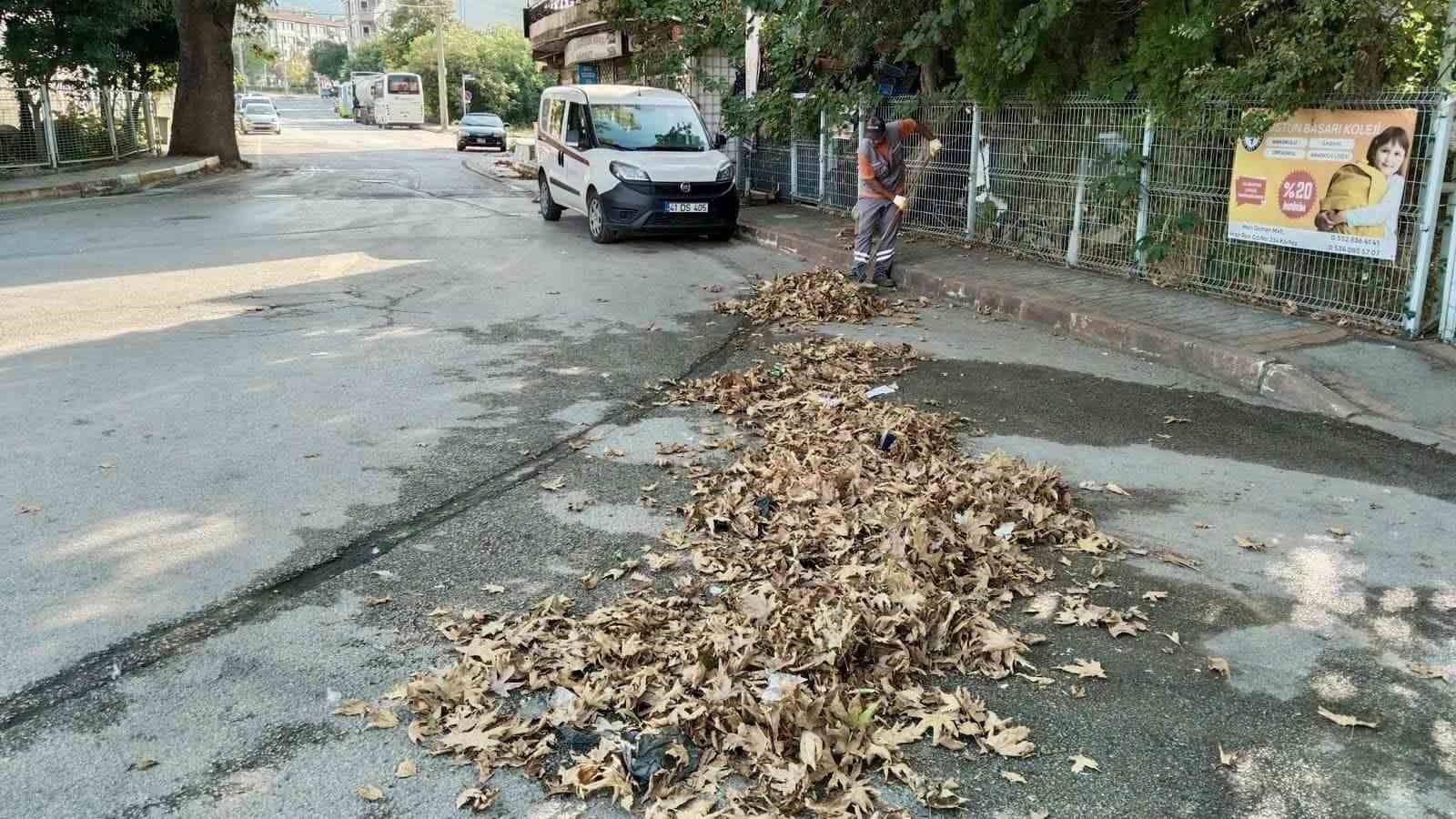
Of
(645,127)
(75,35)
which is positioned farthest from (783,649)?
(75,35)

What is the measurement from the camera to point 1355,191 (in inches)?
330

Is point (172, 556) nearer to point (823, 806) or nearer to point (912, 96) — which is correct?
point (823, 806)

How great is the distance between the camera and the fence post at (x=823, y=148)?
16812mm

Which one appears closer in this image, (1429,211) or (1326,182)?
(1429,211)

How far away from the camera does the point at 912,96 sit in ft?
47.1

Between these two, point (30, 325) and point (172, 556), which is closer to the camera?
point (172, 556)

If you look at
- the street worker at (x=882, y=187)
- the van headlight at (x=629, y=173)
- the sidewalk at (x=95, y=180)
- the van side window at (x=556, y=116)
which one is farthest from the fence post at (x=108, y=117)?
the street worker at (x=882, y=187)

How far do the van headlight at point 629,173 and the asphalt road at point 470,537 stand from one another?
4.28 meters

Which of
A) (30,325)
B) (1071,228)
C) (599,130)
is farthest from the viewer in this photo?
(599,130)

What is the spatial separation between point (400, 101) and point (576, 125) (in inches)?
2164

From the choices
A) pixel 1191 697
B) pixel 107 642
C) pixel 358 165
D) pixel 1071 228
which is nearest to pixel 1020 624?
pixel 1191 697

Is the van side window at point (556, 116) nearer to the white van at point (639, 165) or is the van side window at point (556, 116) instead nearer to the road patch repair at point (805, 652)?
the white van at point (639, 165)

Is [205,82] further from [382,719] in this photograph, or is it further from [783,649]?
[783,649]

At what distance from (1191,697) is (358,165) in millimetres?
30962
